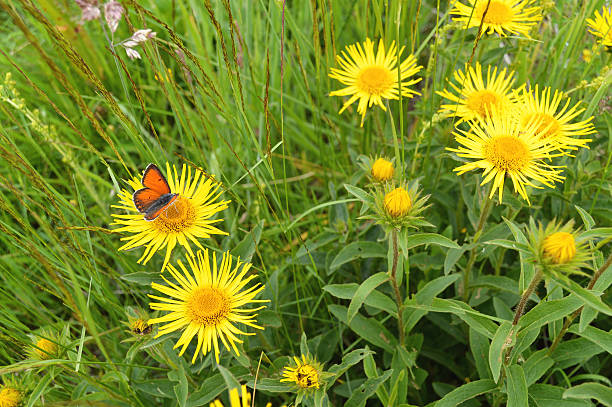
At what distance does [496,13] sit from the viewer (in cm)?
204

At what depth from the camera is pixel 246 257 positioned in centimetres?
163

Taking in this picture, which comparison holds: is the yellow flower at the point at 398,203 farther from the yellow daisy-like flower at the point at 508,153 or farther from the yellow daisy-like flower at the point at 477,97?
the yellow daisy-like flower at the point at 477,97

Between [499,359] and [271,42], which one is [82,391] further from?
[271,42]

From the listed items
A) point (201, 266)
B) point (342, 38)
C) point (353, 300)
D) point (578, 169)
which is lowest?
point (353, 300)

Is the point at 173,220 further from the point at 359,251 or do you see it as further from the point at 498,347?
the point at 498,347

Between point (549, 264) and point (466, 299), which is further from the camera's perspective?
point (466, 299)

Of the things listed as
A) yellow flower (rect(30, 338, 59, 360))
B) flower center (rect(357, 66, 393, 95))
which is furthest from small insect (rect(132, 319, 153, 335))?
flower center (rect(357, 66, 393, 95))

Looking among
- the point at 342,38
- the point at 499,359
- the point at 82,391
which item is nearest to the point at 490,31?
the point at 342,38

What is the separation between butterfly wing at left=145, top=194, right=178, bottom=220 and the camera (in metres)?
1.41

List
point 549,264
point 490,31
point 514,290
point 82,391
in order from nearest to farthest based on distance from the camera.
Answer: point 549,264 < point 82,391 < point 514,290 < point 490,31

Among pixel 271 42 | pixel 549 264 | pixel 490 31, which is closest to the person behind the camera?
pixel 549 264

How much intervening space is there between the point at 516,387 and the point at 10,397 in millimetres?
1453

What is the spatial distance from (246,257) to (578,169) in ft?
4.18

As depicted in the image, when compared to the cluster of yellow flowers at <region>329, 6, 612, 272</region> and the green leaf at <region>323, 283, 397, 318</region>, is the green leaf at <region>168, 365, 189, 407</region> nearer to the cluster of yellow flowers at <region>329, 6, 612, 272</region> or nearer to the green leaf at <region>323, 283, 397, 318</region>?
the green leaf at <region>323, 283, 397, 318</region>
